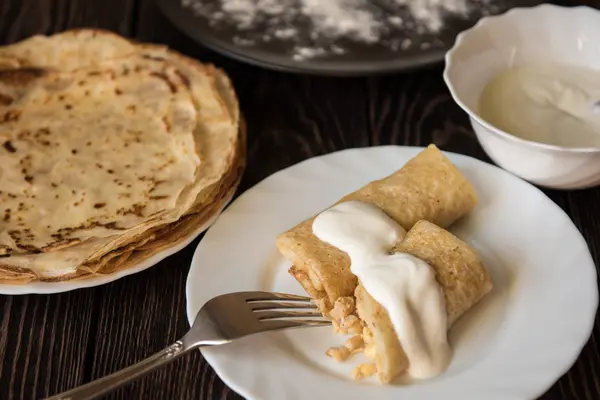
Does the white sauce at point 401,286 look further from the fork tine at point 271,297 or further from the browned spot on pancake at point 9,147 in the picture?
the browned spot on pancake at point 9,147

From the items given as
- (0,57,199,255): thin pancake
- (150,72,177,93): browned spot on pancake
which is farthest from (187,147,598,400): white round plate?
(150,72,177,93): browned spot on pancake

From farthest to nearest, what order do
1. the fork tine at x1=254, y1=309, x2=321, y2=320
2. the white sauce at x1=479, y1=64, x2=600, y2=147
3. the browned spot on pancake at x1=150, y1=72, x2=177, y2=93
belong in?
1. the browned spot on pancake at x1=150, y1=72, x2=177, y2=93
2. the white sauce at x1=479, y1=64, x2=600, y2=147
3. the fork tine at x1=254, y1=309, x2=321, y2=320

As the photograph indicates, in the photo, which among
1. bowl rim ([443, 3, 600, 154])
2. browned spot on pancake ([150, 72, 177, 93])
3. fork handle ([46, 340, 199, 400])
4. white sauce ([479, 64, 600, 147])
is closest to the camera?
fork handle ([46, 340, 199, 400])

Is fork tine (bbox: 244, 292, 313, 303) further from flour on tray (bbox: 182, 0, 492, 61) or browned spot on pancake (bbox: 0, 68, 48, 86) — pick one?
browned spot on pancake (bbox: 0, 68, 48, 86)

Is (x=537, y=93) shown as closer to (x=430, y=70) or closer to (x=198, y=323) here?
(x=430, y=70)

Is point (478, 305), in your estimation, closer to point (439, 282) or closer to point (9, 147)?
point (439, 282)

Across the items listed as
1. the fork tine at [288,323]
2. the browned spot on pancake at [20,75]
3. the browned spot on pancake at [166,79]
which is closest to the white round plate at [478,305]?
the fork tine at [288,323]

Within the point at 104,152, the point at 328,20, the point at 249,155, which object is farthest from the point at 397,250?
the point at 328,20
